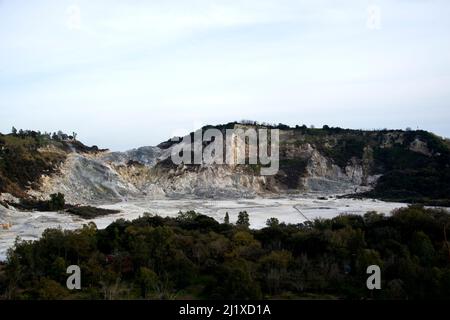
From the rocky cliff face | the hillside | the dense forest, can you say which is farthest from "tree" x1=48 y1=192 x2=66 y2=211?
the dense forest

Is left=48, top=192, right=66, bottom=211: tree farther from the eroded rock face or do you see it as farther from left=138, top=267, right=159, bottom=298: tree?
the eroded rock face

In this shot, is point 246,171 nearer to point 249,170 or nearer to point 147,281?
point 249,170

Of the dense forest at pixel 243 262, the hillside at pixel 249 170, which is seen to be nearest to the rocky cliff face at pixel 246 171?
the hillside at pixel 249 170

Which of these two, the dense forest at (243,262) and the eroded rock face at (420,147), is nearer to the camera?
the dense forest at (243,262)

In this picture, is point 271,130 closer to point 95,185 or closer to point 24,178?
point 95,185

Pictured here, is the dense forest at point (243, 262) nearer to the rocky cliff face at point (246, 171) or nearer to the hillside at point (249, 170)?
the hillside at point (249, 170)
